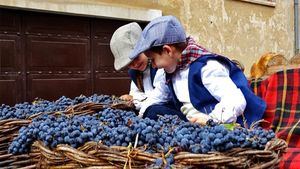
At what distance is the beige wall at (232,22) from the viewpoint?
19.7ft

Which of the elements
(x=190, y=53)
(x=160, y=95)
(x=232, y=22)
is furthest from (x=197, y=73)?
(x=232, y=22)

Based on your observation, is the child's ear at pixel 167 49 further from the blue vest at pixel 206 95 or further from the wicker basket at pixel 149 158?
the wicker basket at pixel 149 158

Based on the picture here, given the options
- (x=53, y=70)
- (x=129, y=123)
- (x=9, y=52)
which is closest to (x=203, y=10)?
(x=53, y=70)

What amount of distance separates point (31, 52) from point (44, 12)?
430 mm

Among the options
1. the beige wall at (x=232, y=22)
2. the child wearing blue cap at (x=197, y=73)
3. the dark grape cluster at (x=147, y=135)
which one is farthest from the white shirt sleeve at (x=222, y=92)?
the beige wall at (x=232, y=22)

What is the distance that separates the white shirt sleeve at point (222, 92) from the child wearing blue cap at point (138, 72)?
34 centimetres

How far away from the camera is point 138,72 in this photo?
100 inches

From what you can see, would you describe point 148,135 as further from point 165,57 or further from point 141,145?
point 165,57

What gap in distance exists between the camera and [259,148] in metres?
1.16

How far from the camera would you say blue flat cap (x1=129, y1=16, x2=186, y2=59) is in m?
1.78

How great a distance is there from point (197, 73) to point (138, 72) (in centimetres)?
72

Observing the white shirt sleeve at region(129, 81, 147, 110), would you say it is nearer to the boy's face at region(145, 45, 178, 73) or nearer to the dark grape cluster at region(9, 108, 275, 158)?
the boy's face at region(145, 45, 178, 73)

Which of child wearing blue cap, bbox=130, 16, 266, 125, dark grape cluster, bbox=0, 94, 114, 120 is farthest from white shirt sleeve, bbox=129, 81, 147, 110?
child wearing blue cap, bbox=130, 16, 266, 125

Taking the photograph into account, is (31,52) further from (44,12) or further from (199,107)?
(199,107)
